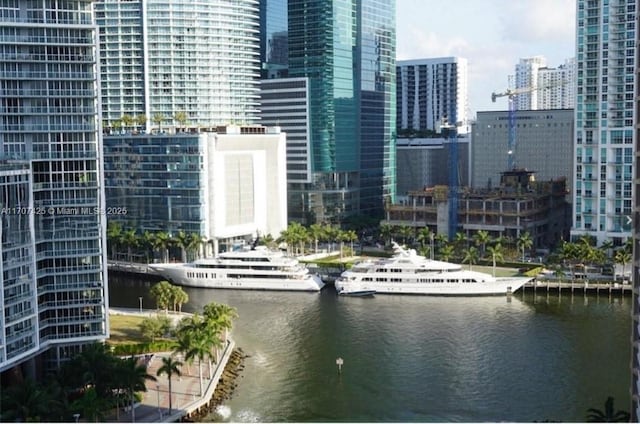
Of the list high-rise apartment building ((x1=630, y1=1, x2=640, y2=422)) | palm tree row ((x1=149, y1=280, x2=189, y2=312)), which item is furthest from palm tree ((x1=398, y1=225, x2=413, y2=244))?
high-rise apartment building ((x1=630, y1=1, x2=640, y2=422))

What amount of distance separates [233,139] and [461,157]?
71.8m

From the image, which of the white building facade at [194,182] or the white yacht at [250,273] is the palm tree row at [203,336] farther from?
the white building facade at [194,182]

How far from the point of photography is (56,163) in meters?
51.4

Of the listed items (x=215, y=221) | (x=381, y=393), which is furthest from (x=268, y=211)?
(x=381, y=393)

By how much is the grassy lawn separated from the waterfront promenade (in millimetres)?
4517

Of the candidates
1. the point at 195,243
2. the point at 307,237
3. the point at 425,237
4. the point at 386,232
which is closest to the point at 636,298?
the point at 425,237

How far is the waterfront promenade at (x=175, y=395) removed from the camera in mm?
46341

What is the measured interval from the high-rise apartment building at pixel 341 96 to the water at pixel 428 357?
136ft

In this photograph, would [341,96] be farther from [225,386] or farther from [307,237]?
[225,386]

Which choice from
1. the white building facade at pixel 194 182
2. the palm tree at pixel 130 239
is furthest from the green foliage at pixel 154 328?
the palm tree at pixel 130 239

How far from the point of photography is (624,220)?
93.1 metres

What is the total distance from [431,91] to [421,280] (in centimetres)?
11356

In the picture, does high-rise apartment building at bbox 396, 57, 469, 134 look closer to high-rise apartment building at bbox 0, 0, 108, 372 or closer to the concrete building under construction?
the concrete building under construction

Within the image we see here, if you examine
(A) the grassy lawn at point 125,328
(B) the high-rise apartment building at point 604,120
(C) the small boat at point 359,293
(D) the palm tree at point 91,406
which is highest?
(B) the high-rise apartment building at point 604,120
